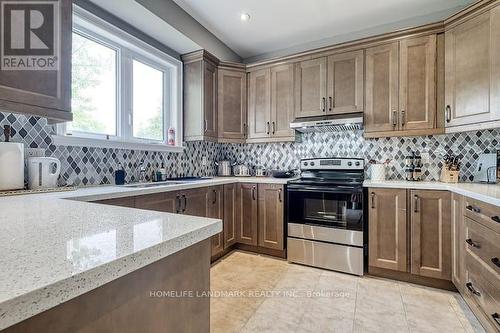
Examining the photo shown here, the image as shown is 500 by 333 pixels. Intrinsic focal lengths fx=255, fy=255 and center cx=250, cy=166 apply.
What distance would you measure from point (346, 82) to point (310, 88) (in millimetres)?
399

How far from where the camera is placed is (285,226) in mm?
2814

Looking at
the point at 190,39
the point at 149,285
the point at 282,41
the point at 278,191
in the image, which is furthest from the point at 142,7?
the point at 149,285

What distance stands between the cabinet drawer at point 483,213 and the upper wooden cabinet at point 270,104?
180cm

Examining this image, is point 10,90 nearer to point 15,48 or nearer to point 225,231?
point 15,48

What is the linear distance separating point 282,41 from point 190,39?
1.26 metres

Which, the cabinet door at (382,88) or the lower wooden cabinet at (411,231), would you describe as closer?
the lower wooden cabinet at (411,231)

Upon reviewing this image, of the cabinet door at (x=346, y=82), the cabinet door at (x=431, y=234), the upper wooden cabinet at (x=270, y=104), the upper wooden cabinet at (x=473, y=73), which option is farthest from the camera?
the upper wooden cabinet at (x=270, y=104)

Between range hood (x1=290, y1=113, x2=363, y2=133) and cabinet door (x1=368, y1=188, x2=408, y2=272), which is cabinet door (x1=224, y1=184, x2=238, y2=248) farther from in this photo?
cabinet door (x1=368, y1=188, x2=408, y2=272)

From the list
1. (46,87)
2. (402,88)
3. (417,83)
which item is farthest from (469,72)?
(46,87)

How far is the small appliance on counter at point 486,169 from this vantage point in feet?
7.36

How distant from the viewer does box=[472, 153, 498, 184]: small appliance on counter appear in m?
2.24

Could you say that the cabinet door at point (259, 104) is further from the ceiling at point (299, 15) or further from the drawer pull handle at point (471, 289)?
the drawer pull handle at point (471, 289)

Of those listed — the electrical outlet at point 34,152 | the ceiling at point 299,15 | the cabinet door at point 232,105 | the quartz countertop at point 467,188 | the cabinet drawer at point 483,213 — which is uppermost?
the ceiling at point 299,15

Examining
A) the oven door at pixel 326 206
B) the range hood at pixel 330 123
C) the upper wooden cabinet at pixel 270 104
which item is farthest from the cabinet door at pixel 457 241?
the upper wooden cabinet at pixel 270 104
